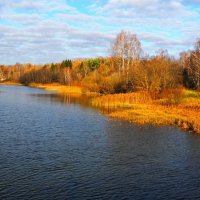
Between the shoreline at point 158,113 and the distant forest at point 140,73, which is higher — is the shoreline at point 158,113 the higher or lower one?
the lower one

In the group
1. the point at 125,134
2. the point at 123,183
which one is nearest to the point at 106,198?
Result: the point at 123,183

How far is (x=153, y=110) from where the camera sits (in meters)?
41.8

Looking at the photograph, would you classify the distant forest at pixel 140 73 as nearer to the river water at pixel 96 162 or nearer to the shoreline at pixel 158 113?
the shoreline at pixel 158 113

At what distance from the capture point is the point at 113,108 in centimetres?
4741

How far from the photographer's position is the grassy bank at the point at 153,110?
1367 inches

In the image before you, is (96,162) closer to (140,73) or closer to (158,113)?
(158,113)

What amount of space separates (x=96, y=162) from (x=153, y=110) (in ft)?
73.7

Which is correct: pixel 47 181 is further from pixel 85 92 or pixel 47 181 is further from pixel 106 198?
pixel 85 92

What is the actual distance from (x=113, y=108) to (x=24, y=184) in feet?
103

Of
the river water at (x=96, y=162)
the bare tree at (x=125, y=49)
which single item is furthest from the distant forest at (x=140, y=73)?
the river water at (x=96, y=162)

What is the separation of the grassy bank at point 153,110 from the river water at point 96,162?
9.24 ft

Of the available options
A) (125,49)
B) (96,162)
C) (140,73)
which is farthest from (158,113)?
(125,49)

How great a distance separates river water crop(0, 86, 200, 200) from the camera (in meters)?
15.9

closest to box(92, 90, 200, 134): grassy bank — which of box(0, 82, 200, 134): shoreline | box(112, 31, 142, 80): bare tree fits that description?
box(0, 82, 200, 134): shoreline
